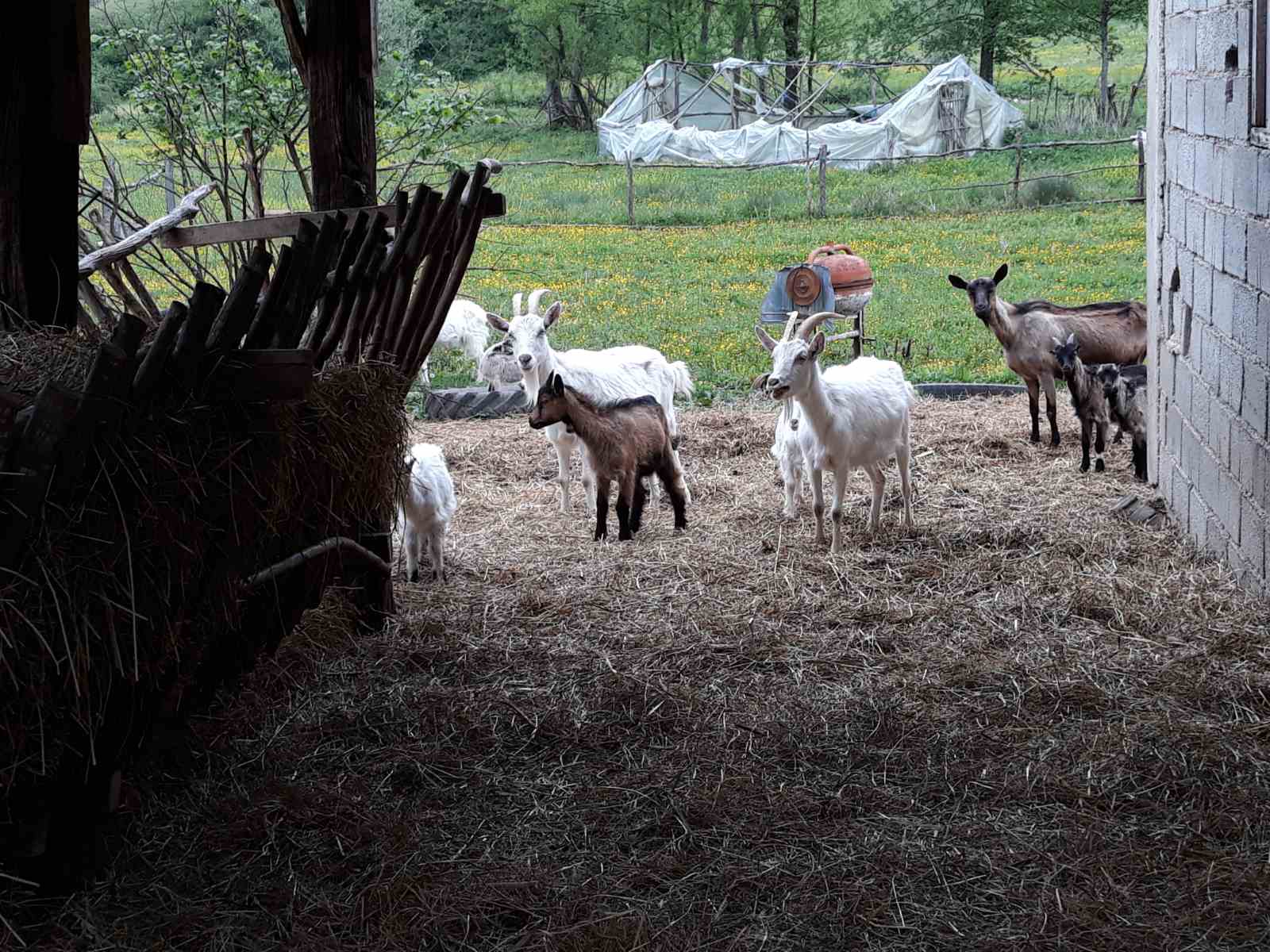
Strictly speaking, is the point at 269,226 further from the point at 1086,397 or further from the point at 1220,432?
the point at 1086,397

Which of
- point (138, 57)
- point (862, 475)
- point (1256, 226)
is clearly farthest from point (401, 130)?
point (1256, 226)

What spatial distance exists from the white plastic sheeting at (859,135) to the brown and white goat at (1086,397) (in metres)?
20.5

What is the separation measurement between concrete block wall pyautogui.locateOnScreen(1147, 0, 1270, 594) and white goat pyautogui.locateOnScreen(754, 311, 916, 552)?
1.55m

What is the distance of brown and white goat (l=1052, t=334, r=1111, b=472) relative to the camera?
8953 mm

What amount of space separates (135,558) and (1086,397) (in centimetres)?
716

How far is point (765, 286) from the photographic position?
679 inches

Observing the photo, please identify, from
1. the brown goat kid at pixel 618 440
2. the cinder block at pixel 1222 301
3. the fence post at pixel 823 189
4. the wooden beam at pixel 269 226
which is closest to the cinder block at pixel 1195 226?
the cinder block at pixel 1222 301

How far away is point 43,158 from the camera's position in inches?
185

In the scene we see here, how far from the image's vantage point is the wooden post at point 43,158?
15.0ft

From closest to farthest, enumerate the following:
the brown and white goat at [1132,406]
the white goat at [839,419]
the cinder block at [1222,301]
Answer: the cinder block at [1222,301], the white goat at [839,419], the brown and white goat at [1132,406]

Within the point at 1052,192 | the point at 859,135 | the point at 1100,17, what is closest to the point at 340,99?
the point at 1052,192

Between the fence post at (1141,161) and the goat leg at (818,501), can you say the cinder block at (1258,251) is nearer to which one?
the goat leg at (818,501)

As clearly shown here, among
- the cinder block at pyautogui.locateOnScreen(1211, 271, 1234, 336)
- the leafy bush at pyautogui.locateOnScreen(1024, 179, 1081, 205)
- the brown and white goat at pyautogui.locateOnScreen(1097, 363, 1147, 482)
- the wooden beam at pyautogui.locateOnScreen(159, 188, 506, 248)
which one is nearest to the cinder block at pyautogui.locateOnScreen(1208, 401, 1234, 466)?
the cinder block at pyautogui.locateOnScreen(1211, 271, 1234, 336)

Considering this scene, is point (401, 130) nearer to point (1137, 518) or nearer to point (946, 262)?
point (1137, 518)
